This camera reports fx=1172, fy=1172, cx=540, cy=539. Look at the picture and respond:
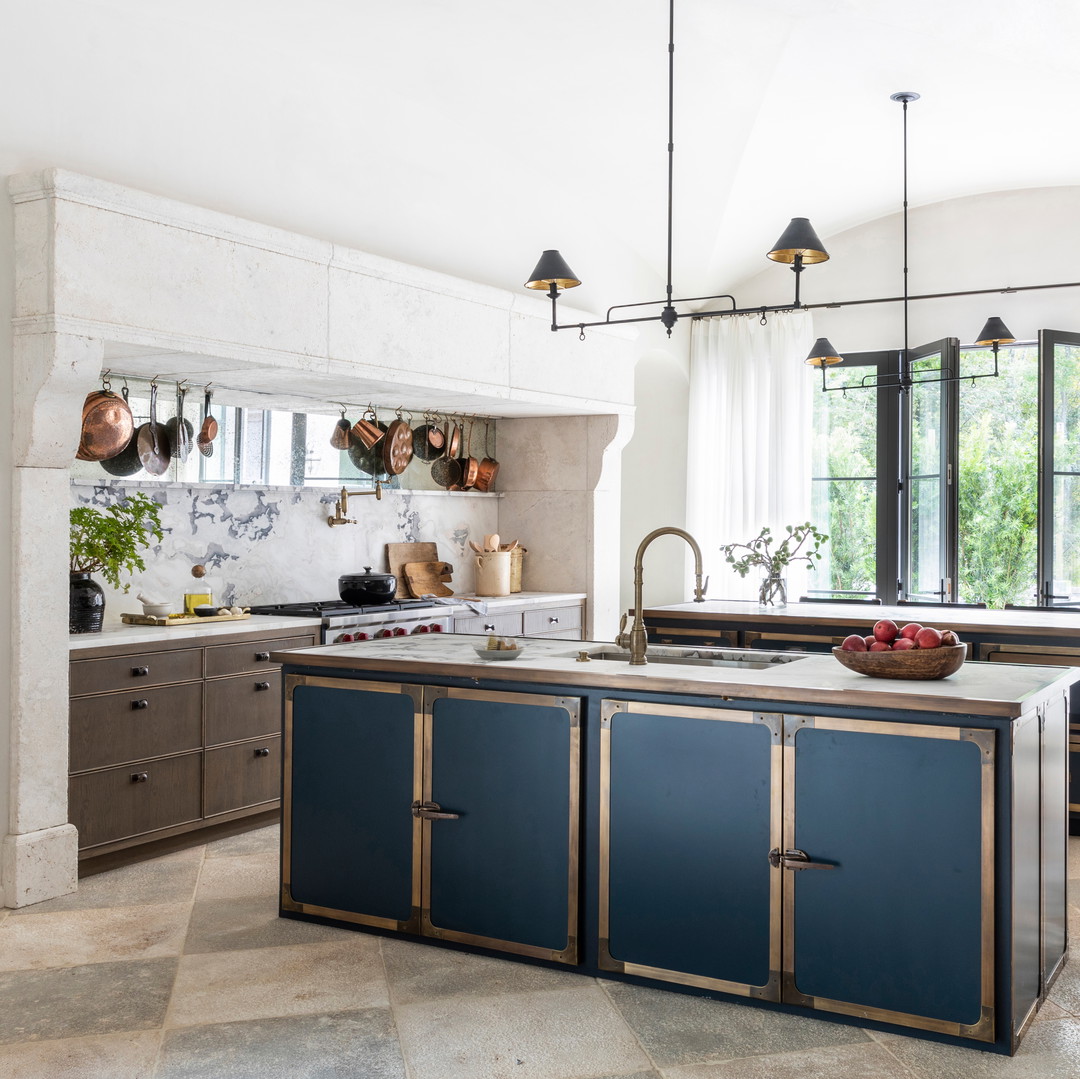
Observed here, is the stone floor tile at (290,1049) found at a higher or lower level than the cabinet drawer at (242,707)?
lower

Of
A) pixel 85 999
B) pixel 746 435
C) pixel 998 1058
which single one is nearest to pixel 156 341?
pixel 85 999

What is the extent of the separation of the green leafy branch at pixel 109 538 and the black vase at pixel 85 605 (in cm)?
6

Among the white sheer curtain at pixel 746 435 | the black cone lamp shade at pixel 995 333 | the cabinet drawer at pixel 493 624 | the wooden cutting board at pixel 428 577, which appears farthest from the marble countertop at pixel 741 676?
the white sheer curtain at pixel 746 435

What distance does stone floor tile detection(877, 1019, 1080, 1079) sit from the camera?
284cm

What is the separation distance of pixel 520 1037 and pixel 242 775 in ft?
7.84

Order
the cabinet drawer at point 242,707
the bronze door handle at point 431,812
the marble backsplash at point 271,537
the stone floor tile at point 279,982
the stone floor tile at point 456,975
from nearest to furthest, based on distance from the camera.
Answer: the stone floor tile at point 279,982, the stone floor tile at point 456,975, the bronze door handle at point 431,812, the cabinet drawer at point 242,707, the marble backsplash at point 271,537

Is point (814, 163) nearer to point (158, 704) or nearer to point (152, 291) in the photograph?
point (152, 291)

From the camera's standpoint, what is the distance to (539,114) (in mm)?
6102

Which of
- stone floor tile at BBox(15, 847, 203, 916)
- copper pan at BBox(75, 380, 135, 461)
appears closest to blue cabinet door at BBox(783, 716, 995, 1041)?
stone floor tile at BBox(15, 847, 203, 916)

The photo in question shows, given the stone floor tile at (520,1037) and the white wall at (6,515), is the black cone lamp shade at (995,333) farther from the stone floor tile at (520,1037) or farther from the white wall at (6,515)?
the white wall at (6,515)

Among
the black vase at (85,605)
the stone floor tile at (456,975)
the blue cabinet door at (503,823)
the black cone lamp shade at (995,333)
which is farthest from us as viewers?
the black cone lamp shade at (995,333)

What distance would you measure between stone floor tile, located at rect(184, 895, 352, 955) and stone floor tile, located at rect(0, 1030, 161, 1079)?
629 millimetres

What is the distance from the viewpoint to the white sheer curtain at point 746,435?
795 centimetres

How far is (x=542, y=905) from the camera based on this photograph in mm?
3496
